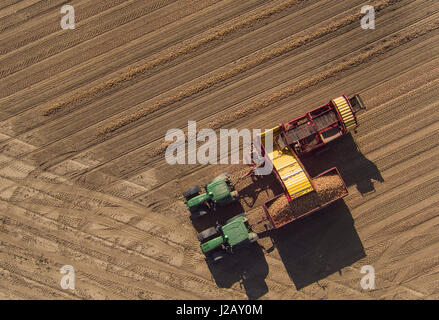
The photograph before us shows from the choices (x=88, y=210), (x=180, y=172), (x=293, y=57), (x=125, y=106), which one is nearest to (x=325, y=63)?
(x=293, y=57)

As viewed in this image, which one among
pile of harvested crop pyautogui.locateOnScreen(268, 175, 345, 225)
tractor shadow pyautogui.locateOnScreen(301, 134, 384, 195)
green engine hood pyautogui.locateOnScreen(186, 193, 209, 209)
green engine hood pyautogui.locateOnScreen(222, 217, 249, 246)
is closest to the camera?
pile of harvested crop pyautogui.locateOnScreen(268, 175, 345, 225)

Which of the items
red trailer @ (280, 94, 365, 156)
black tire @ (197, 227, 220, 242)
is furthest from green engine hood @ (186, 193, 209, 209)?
red trailer @ (280, 94, 365, 156)

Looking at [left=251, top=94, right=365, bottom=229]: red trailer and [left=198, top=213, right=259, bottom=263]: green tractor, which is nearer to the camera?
[left=251, top=94, right=365, bottom=229]: red trailer

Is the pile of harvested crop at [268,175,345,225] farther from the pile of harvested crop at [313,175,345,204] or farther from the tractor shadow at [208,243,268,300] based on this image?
the tractor shadow at [208,243,268,300]

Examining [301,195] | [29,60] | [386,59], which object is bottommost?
[301,195]

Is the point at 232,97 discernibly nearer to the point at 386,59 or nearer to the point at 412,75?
the point at 386,59

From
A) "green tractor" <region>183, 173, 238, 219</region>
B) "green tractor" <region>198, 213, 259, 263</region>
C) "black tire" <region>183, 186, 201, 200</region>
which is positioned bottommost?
"green tractor" <region>198, 213, 259, 263</region>

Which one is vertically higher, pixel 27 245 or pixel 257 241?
pixel 27 245

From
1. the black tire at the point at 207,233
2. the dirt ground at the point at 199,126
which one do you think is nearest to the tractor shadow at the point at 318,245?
the dirt ground at the point at 199,126
